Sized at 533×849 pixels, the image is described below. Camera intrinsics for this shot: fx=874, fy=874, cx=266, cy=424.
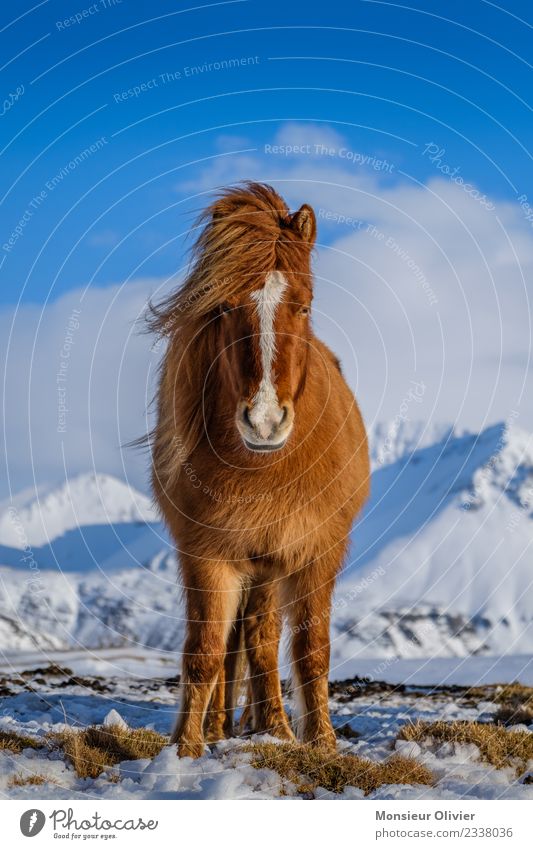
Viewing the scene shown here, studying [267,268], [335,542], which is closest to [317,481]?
[335,542]

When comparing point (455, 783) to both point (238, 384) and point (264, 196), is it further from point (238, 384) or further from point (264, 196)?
point (264, 196)

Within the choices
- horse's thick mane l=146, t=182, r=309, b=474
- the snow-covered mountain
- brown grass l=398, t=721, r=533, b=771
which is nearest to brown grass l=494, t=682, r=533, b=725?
→ brown grass l=398, t=721, r=533, b=771

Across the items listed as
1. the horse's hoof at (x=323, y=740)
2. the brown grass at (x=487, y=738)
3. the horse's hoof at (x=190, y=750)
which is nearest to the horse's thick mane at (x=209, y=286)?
the horse's hoof at (x=190, y=750)

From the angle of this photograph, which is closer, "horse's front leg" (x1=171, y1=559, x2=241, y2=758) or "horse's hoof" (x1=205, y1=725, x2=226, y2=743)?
"horse's front leg" (x1=171, y1=559, x2=241, y2=758)

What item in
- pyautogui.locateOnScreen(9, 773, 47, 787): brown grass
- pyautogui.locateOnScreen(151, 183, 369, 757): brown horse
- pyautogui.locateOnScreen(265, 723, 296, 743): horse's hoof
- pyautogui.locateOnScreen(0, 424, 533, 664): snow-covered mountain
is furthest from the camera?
pyautogui.locateOnScreen(0, 424, 533, 664): snow-covered mountain

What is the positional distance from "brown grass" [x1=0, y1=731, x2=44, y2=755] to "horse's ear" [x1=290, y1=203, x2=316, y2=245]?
14.3 feet

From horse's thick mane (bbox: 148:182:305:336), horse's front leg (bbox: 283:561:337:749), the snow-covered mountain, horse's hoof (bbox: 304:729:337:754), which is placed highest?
the snow-covered mountain

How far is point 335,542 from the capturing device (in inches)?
281

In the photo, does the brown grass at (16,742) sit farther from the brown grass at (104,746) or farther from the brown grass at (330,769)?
the brown grass at (330,769)

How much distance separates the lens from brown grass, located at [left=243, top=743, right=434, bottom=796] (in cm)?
579

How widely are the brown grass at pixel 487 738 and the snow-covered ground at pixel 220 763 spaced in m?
0.13

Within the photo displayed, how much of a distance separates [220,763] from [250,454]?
86.2 inches

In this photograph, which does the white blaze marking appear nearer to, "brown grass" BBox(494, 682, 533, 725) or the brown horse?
the brown horse
